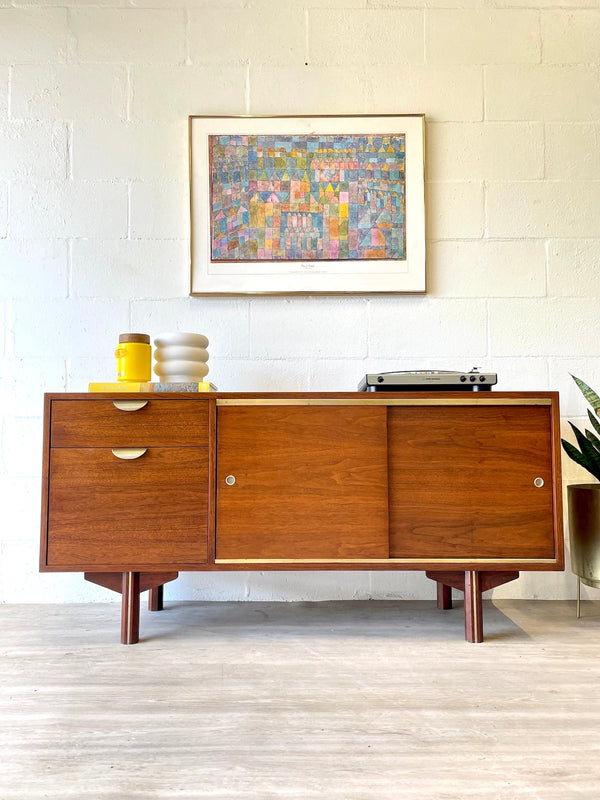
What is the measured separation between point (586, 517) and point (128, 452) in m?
1.38

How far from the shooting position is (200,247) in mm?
2055

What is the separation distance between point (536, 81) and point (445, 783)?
2245 millimetres

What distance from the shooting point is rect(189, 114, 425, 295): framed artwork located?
2.05 metres

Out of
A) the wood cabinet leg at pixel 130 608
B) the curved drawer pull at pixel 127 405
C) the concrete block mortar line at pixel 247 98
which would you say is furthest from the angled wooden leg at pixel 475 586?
the concrete block mortar line at pixel 247 98

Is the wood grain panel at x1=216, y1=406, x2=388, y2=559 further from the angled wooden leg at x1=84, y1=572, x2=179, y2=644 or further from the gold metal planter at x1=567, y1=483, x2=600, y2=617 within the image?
the gold metal planter at x1=567, y1=483, x2=600, y2=617

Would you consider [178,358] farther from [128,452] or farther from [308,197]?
[308,197]

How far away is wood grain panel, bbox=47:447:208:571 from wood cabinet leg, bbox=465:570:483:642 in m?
0.74

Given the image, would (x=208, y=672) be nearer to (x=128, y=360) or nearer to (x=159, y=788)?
(x=159, y=788)

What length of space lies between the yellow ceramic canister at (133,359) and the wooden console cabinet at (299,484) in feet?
0.43

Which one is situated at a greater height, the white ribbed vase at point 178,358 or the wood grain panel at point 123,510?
the white ribbed vase at point 178,358

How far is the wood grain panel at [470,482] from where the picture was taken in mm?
1537

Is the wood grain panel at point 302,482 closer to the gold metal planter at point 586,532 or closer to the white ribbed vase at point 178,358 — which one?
the white ribbed vase at point 178,358

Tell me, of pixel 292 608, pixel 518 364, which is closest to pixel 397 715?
pixel 292 608

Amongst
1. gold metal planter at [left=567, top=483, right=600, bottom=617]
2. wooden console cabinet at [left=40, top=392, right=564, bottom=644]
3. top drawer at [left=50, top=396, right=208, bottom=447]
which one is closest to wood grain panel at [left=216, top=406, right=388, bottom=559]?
wooden console cabinet at [left=40, top=392, right=564, bottom=644]
